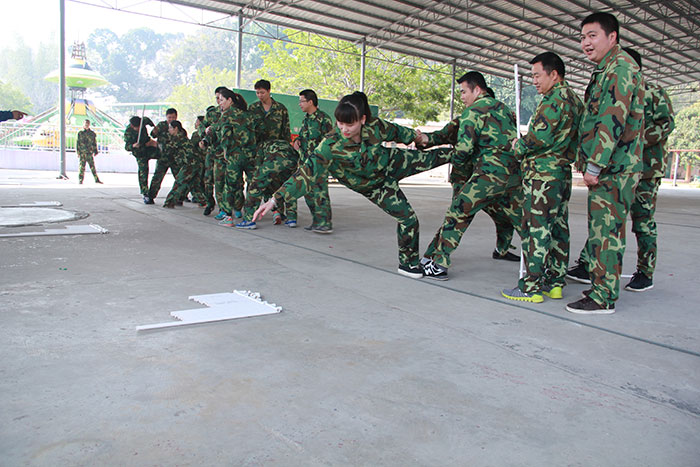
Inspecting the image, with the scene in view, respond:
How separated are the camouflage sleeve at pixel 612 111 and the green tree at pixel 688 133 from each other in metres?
44.5

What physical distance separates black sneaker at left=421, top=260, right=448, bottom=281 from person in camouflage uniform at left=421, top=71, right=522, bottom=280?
0.23 feet

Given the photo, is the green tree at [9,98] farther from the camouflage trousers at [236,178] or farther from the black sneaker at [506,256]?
the black sneaker at [506,256]

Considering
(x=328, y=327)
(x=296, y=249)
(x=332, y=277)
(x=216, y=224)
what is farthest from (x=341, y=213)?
(x=328, y=327)

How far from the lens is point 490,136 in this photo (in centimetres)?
410

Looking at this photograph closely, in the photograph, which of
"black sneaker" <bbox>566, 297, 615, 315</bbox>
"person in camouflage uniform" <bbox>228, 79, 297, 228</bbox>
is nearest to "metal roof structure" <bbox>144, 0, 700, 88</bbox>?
"person in camouflage uniform" <bbox>228, 79, 297, 228</bbox>

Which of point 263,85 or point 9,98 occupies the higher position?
point 9,98

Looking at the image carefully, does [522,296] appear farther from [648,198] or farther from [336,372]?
[336,372]

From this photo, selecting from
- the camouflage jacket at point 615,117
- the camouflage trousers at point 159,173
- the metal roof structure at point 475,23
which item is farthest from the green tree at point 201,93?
the camouflage jacket at point 615,117

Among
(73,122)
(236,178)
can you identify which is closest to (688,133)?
(73,122)

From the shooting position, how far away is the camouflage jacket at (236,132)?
6.96m

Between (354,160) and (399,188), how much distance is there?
0.44 metres

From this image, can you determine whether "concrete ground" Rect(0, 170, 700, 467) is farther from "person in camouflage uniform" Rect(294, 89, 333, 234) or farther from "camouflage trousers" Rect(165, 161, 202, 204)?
"camouflage trousers" Rect(165, 161, 202, 204)

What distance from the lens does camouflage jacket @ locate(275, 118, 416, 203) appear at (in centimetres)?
392

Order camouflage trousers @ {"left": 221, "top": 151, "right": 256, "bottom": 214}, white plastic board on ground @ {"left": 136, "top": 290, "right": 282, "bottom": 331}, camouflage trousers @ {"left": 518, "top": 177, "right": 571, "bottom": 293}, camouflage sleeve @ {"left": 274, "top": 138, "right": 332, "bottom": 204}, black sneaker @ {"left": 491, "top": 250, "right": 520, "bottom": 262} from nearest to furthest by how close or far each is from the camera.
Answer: white plastic board on ground @ {"left": 136, "top": 290, "right": 282, "bottom": 331} < camouflage trousers @ {"left": 518, "top": 177, "right": 571, "bottom": 293} < camouflage sleeve @ {"left": 274, "top": 138, "right": 332, "bottom": 204} < black sneaker @ {"left": 491, "top": 250, "right": 520, "bottom": 262} < camouflage trousers @ {"left": 221, "top": 151, "right": 256, "bottom": 214}
